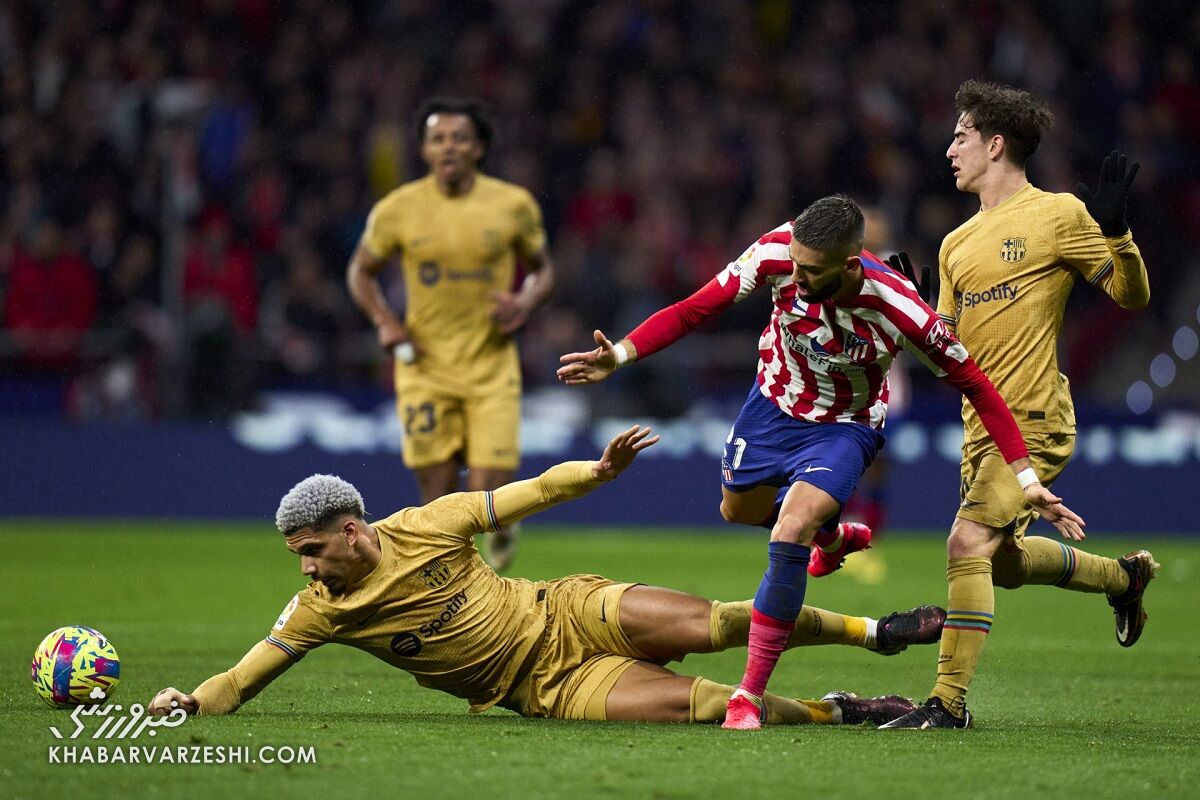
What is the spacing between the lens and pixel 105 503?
1656cm

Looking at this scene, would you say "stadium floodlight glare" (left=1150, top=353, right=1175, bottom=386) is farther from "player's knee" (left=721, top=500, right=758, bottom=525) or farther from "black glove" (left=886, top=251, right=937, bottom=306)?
"player's knee" (left=721, top=500, right=758, bottom=525)

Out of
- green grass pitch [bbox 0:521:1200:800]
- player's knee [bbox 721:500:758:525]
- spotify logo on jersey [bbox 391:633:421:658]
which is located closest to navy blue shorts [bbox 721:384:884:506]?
player's knee [bbox 721:500:758:525]

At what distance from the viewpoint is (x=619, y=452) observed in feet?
19.1

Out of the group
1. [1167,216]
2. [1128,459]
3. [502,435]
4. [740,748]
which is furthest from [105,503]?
[740,748]

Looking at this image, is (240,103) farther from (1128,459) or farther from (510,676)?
(510,676)

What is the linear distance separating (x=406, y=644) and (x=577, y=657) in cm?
63

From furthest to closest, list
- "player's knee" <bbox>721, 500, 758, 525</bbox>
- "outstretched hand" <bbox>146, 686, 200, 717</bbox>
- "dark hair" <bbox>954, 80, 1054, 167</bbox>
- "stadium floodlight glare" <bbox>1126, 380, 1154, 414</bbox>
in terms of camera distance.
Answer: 1. "stadium floodlight glare" <bbox>1126, 380, 1154, 414</bbox>
2. "player's knee" <bbox>721, 500, 758, 525</bbox>
3. "dark hair" <bbox>954, 80, 1054, 167</bbox>
4. "outstretched hand" <bbox>146, 686, 200, 717</bbox>

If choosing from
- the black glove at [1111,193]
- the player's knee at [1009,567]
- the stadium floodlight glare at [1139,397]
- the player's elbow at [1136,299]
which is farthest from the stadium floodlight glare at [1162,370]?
the black glove at [1111,193]

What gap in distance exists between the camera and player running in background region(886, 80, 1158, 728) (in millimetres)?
6320

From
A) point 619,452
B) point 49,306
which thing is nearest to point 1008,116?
point 619,452

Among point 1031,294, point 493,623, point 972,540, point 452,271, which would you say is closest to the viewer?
point 493,623

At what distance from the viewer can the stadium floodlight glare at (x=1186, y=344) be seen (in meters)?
16.0

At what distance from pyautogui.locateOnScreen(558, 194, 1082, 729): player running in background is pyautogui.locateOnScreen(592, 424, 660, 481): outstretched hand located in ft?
1.26

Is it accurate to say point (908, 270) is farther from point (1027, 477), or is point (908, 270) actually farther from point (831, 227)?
point (1027, 477)
